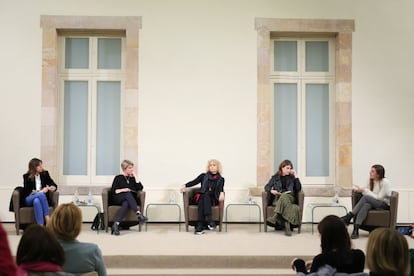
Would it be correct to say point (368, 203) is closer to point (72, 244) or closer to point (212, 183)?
point (212, 183)

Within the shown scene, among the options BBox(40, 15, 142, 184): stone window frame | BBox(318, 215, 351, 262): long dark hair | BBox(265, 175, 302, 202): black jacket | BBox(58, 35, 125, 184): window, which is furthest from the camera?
BBox(58, 35, 125, 184): window

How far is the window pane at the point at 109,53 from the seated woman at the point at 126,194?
184 centimetres

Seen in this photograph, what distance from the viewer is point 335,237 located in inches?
117

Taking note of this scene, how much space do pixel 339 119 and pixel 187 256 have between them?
374 cm

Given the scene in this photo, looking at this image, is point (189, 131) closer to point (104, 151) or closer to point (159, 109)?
point (159, 109)

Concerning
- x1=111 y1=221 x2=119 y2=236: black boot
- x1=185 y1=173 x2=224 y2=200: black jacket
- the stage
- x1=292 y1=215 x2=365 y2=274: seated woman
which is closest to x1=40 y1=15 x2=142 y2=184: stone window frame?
x1=185 y1=173 x2=224 y2=200: black jacket

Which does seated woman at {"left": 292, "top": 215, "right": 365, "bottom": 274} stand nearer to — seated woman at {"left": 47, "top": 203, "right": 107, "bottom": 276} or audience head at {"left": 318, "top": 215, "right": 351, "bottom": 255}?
audience head at {"left": 318, "top": 215, "right": 351, "bottom": 255}

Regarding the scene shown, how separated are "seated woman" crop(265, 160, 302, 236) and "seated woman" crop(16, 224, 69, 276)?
16.0 ft

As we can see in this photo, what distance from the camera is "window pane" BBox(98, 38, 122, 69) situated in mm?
8578

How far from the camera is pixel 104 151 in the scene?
28.2 ft

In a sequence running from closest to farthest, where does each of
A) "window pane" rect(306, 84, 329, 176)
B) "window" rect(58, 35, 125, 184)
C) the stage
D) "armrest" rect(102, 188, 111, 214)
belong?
the stage, "armrest" rect(102, 188, 111, 214), "window" rect(58, 35, 125, 184), "window pane" rect(306, 84, 329, 176)

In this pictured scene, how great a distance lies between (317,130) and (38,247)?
670 cm

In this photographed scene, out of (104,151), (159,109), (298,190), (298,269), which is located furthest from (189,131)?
(298,269)

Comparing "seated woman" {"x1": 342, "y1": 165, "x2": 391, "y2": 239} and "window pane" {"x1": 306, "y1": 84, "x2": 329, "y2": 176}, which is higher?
"window pane" {"x1": 306, "y1": 84, "x2": 329, "y2": 176}
